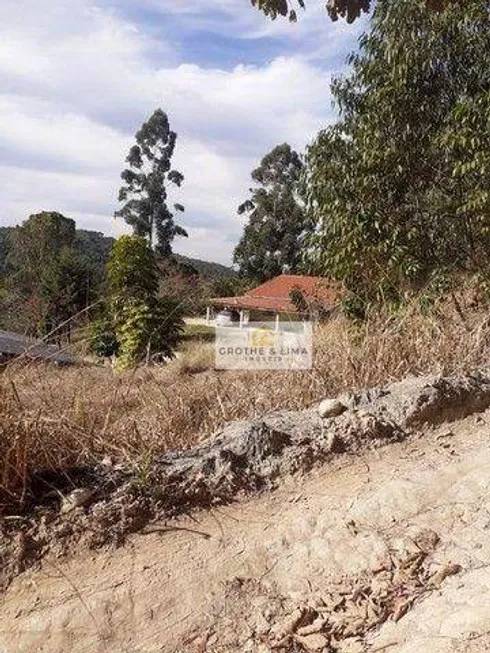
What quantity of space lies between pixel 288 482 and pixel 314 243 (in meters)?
6.69

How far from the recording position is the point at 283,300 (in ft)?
64.6

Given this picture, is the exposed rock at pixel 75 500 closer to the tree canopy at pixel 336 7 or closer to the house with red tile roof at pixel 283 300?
the tree canopy at pixel 336 7

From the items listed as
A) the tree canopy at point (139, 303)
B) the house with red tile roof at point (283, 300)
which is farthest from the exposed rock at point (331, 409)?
the tree canopy at point (139, 303)

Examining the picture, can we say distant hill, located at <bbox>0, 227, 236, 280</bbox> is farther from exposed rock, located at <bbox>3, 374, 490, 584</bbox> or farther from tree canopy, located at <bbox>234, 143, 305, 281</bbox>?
exposed rock, located at <bbox>3, 374, 490, 584</bbox>

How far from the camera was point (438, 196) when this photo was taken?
8.08 m

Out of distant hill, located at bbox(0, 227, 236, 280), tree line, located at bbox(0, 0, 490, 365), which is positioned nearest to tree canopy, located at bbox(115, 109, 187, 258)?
distant hill, located at bbox(0, 227, 236, 280)

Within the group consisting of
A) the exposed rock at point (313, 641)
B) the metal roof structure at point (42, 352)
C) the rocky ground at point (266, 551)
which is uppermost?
the metal roof structure at point (42, 352)

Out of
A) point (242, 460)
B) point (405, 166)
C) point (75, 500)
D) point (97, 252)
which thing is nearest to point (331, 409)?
point (242, 460)

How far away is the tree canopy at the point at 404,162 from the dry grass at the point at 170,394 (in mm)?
2877

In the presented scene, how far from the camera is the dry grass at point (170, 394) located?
8.03 ft

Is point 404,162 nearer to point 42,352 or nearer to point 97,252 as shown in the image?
point 42,352

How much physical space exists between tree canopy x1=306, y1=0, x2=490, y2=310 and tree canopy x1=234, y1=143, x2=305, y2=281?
2432cm

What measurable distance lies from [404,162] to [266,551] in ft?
22.8

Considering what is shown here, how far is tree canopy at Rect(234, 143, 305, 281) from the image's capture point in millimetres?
33406
